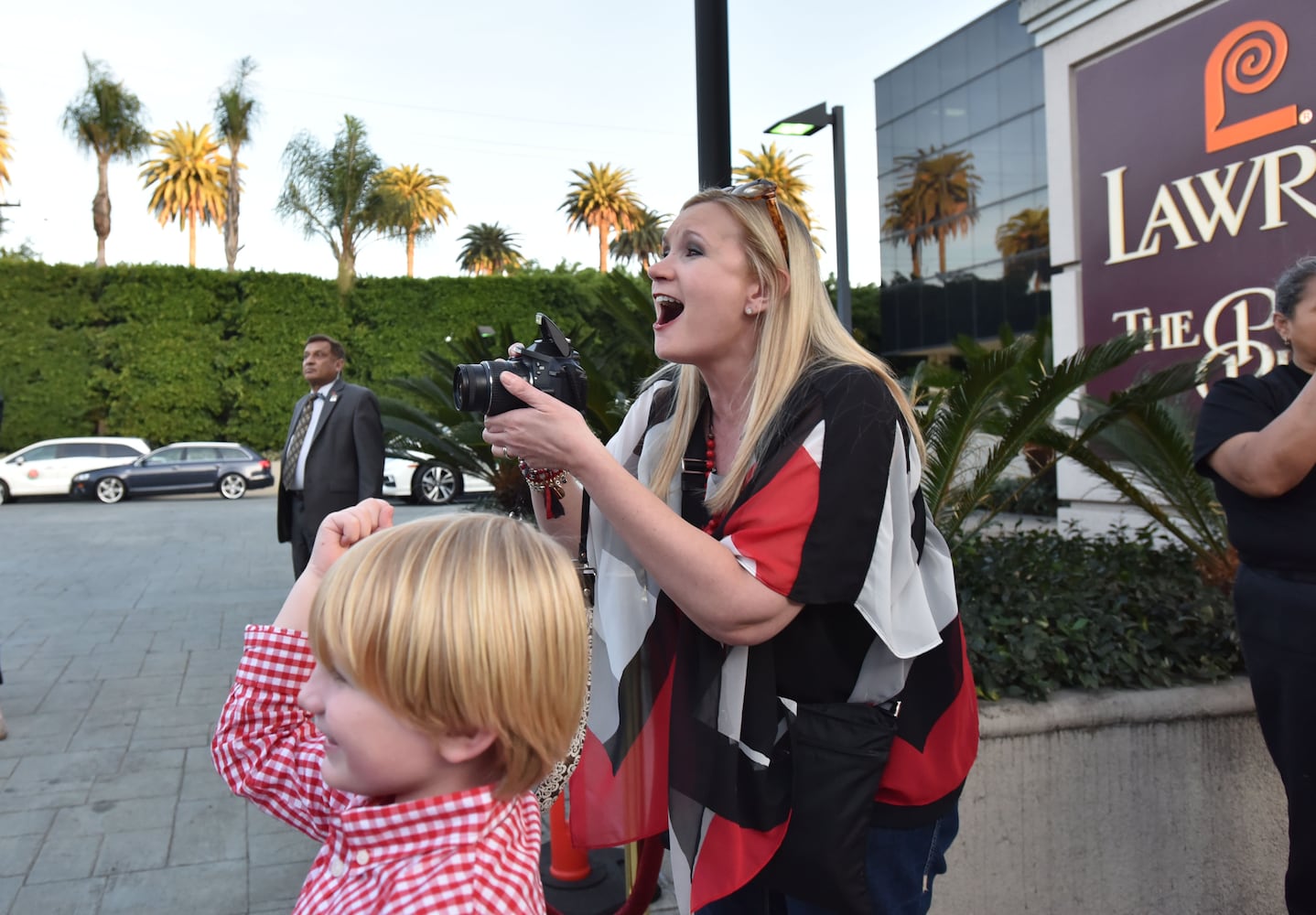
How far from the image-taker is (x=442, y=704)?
108cm

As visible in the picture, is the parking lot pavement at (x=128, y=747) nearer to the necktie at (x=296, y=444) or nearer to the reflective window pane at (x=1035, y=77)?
the necktie at (x=296, y=444)

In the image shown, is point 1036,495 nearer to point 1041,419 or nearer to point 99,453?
point 1041,419

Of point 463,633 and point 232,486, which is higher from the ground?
point 463,633

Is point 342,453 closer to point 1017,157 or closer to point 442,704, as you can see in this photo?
point 442,704

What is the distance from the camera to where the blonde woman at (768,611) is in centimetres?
148

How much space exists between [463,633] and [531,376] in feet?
2.17

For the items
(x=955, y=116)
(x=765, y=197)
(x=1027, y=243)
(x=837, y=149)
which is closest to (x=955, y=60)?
(x=955, y=116)

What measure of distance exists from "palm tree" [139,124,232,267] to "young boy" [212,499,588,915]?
4803cm

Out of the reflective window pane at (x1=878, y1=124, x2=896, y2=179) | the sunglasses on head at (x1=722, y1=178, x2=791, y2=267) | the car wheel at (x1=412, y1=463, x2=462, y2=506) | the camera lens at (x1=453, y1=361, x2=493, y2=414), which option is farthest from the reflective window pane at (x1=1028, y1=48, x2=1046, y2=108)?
the camera lens at (x1=453, y1=361, x2=493, y2=414)

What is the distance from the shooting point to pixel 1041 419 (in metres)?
4.19

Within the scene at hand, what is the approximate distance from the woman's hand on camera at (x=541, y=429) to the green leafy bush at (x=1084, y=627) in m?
1.99

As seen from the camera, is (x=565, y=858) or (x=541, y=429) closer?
(x=541, y=429)

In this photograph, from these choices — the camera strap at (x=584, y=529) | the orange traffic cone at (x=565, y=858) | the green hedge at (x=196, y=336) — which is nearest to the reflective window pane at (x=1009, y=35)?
the green hedge at (x=196, y=336)

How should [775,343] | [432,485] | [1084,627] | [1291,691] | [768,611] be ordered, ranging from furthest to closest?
[432,485]
[1084,627]
[1291,691]
[775,343]
[768,611]
